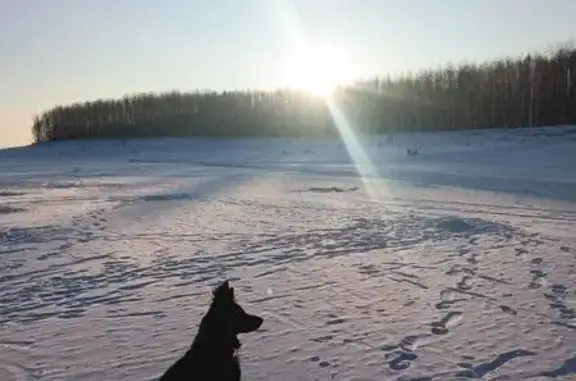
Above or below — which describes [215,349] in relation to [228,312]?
below

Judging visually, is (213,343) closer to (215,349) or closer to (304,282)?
(215,349)

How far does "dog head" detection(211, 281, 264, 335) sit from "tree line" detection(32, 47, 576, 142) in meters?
47.2

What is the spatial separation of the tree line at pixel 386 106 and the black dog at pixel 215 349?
47350 millimetres

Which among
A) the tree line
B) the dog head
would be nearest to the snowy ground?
the dog head

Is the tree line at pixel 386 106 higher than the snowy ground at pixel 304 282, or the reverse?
the tree line at pixel 386 106

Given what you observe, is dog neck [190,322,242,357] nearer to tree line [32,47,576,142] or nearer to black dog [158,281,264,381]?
black dog [158,281,264,381]

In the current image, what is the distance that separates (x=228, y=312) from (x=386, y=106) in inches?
2245

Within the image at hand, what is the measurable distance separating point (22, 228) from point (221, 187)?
9925 mm

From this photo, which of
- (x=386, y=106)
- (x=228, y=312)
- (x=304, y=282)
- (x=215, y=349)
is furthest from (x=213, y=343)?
(x=386, y=106)

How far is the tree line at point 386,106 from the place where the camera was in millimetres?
49906

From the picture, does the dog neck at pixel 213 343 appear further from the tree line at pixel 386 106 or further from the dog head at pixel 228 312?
the tree line at pixel 386 106

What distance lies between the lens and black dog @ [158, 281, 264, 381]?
3.45m

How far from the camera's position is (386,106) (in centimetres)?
5919

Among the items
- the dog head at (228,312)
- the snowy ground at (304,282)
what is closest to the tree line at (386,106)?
the snowy ground at (304,282)
